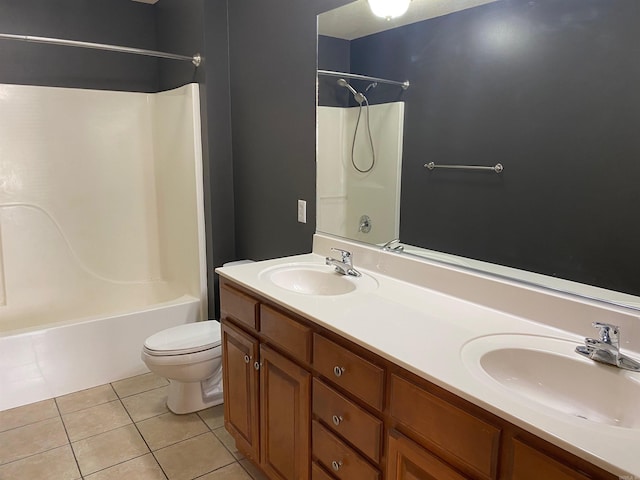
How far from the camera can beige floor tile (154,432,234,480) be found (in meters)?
2.04

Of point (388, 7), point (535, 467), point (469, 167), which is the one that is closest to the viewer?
point (535, 467)

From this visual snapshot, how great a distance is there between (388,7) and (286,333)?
4.45ft

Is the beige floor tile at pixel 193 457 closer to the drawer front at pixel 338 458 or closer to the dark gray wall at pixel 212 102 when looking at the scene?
the drawer front at pixel 338 458

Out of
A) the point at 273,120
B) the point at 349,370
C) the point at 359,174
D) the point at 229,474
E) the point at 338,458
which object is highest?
the point at 273,120

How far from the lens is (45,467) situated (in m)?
2.04

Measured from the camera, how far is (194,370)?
234 centimetres

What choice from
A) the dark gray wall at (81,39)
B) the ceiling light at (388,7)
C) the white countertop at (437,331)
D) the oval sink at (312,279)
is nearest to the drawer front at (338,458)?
the white countertop at (437,331)

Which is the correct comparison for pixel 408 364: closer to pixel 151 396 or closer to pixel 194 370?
pixel 194 370

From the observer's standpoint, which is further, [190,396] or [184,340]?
[190,396]

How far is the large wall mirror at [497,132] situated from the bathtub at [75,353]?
4.81 feet

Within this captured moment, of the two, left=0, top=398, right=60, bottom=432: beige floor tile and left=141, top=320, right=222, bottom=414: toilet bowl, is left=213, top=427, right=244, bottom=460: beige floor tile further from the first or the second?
left=0, top=398, right=60, bottom=432: beige floor tile

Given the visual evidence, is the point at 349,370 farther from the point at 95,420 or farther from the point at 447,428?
the point at 95,420

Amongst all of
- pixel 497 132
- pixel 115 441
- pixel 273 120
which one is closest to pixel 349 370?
pixel 497 132

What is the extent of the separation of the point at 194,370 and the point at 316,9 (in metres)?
1.87
